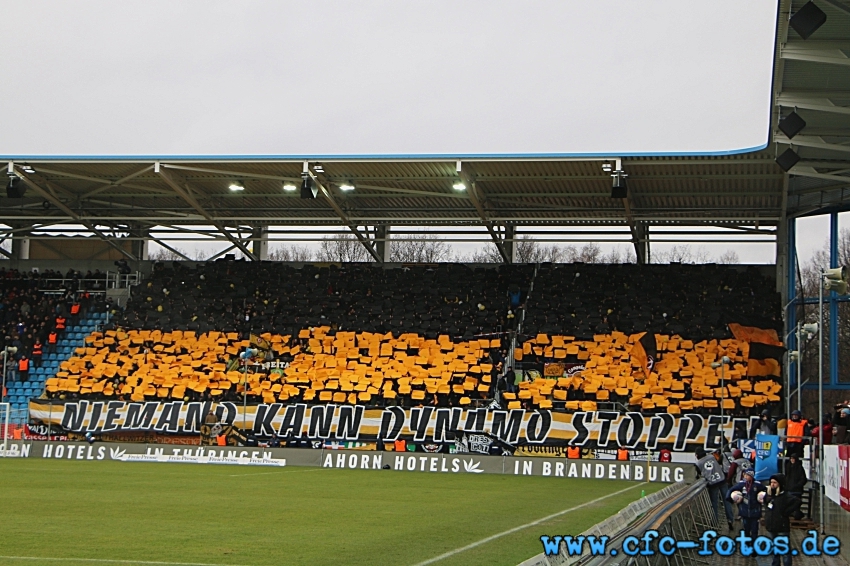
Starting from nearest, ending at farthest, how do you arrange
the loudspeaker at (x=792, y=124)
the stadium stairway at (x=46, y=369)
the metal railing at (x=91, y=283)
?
the loudspeaker at (x=792, y=124) < the stadium stairway at (x=46, y=369) < the metal railing at (x=91, y=283)

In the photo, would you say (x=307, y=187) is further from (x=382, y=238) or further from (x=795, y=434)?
(x=795, y=434)

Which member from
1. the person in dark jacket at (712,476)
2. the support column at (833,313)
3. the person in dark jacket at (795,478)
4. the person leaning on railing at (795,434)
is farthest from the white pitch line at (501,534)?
the support column at (833,313)

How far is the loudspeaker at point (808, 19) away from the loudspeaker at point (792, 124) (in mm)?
5966

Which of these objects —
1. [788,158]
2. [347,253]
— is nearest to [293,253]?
[347,253]

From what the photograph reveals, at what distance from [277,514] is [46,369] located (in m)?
27.9

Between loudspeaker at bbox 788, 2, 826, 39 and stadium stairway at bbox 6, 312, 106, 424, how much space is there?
1225 inches

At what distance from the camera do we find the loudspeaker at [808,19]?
18.0 metres

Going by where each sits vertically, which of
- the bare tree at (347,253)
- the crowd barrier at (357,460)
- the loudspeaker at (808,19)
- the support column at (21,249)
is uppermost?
the bare tree at (347,253)

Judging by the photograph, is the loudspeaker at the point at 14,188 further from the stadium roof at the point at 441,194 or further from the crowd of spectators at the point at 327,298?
the crowd of spectators at the point at 327,298

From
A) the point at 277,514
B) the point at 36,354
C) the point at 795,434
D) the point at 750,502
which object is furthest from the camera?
the point at 36,354

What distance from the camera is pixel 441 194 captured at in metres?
37.4

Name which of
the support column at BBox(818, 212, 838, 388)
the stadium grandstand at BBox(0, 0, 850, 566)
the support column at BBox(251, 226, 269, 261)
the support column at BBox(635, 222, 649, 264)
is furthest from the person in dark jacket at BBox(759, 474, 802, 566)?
the support column at BBox(251, 226, 269, 261)

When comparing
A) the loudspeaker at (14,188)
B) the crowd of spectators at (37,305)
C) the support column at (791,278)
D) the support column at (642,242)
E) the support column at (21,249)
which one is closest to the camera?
the loudspeaker at (14,188)

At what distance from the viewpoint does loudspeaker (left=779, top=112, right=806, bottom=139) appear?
78.6 feet
